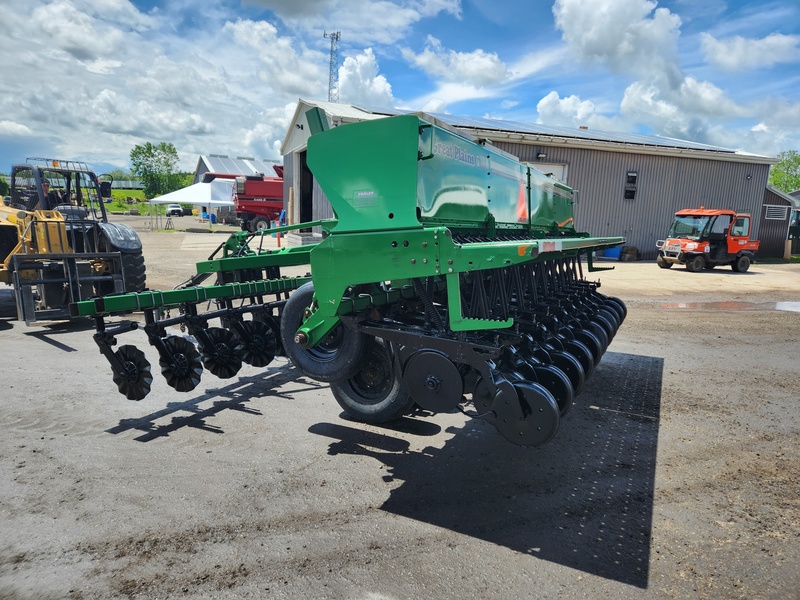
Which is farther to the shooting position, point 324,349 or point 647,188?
point 647,188

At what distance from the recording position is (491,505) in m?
3.48

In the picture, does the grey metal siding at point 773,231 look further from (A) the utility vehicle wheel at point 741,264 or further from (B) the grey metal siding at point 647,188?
(A) the utility vehicle wheel at point 741,264

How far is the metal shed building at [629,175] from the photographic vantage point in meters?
20.0

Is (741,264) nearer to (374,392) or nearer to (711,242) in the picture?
(711,242)

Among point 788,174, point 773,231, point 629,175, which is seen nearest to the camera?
point 629,175

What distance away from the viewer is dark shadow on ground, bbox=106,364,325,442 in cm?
457

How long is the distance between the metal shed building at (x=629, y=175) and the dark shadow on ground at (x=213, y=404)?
14890 mm

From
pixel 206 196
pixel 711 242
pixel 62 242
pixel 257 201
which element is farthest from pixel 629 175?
pixel 206 196

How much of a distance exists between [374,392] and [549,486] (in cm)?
167

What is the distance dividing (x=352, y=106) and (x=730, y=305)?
43.6 ft

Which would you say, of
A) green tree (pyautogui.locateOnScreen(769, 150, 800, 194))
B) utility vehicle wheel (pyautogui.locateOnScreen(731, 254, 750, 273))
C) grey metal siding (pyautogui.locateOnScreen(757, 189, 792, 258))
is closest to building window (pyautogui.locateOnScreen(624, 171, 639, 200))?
utility vehicle wheel (pyautogui.locateOnScreen(731, 254, 750, 273))

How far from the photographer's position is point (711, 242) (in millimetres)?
18234

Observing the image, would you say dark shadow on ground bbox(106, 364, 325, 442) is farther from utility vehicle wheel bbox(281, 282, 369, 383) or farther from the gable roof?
the gable roof

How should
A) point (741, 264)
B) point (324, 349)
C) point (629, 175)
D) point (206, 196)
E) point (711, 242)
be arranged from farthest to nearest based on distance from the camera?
point (206, 196)
point (629, 175)
point (741, 264)
point (711, 242)
point (324, 349)
